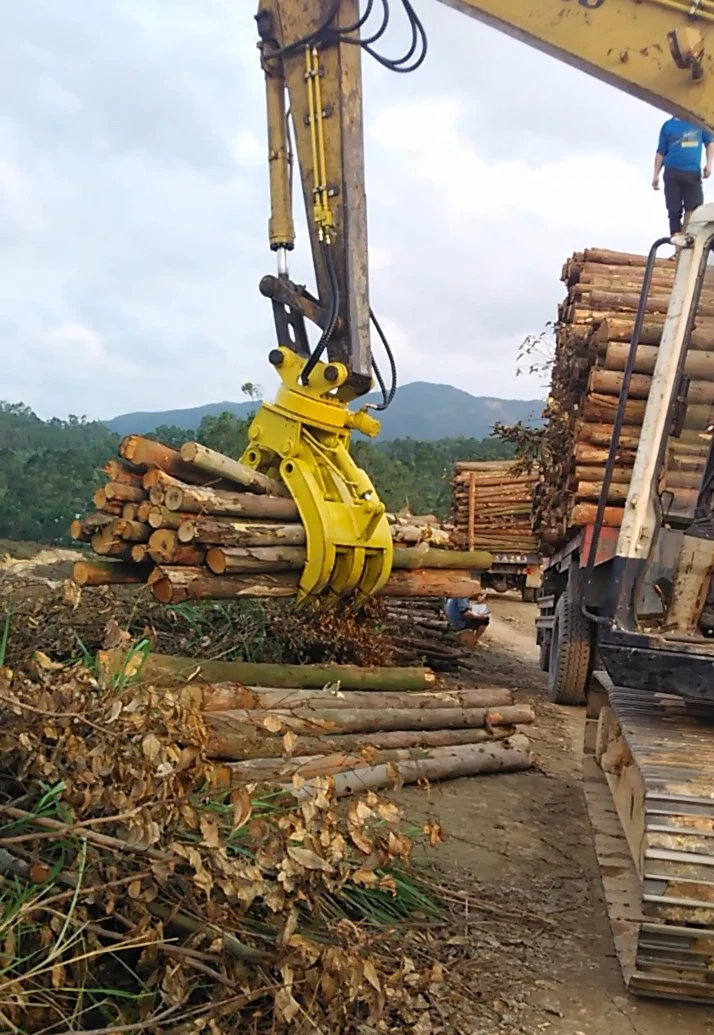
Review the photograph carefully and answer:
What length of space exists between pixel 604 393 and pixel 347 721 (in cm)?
338

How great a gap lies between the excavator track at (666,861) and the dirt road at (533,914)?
14 cm

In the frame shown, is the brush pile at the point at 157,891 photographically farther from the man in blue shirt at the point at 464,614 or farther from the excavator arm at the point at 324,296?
the man in blue shirt at the point at 464,614

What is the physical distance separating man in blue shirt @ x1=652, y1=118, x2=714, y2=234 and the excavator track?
450cm

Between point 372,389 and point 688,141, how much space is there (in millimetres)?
2782

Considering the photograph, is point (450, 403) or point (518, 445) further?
point (450, 403)

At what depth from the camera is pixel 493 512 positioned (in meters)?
19.2

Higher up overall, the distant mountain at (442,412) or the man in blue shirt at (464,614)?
the man in blue shirt at (464,614)

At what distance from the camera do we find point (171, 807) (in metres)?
2.69

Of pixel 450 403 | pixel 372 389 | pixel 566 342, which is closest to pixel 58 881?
pixel 372 389

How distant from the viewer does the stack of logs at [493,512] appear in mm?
18922

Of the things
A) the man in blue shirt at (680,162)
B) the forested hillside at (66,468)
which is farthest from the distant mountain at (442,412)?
the man in blue shirt at (680,162)

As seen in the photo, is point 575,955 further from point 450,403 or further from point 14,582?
point 450,403

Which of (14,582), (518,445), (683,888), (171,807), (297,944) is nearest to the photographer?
(297,944)

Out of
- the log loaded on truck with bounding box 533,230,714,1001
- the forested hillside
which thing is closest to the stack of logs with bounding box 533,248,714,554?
the log loaded on truck with bounding box 533,230,714,1001
